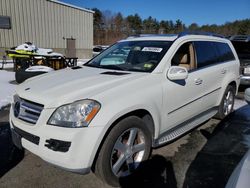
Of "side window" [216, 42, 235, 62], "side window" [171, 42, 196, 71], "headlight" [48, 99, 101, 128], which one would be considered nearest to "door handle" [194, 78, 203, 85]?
"side window" [171, 42, 196, 71]

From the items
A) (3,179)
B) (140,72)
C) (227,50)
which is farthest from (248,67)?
(3,179)

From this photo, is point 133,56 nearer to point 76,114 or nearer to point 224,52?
point 76,114

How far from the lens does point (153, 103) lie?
2766 millimetres

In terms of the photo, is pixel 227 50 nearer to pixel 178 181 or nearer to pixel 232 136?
pixel 232 136

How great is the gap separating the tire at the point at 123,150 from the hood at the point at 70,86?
46 centimetres

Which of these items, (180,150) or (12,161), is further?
(180,150)

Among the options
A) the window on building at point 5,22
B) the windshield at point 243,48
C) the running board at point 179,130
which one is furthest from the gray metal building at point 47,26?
the running board at point 179,130

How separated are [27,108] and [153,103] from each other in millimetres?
1456

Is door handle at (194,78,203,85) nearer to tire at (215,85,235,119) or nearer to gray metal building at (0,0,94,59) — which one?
tire at (215,85,235,119)

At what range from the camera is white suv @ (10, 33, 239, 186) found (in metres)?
2.21

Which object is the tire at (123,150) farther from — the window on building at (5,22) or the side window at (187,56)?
the window on building at (5,22)

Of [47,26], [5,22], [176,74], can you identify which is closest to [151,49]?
[176,74]

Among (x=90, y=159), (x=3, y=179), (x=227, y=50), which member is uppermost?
(x=227, y=50)

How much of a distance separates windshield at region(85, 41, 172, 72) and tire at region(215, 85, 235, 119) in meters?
2.04
